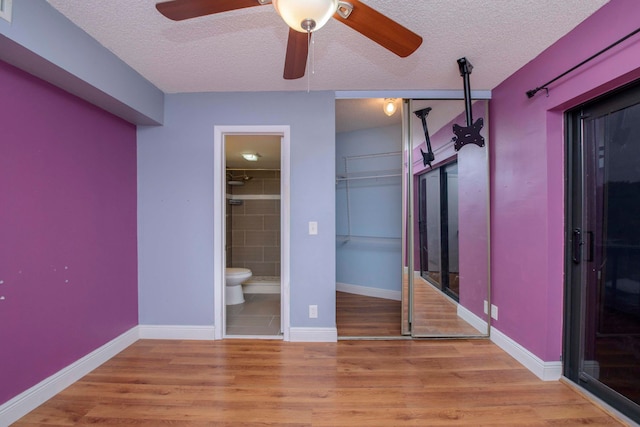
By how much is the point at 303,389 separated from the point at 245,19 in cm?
234

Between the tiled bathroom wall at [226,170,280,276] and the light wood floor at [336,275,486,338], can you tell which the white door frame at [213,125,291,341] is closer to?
the light wood floor at [336,275,486,338]

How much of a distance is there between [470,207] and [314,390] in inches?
82.1

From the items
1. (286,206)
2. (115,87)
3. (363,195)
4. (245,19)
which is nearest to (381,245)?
(363,195)

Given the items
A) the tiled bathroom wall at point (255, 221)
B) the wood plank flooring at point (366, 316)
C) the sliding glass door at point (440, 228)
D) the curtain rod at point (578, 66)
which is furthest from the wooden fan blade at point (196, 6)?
the tiled bathroom wall at point (255, 221)

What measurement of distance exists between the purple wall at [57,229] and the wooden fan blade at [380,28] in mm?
1916

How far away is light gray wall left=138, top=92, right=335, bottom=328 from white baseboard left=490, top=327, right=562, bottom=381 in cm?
146

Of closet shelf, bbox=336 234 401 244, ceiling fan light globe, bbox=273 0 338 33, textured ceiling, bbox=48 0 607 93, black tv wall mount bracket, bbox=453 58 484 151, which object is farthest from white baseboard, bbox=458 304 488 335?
ceiling fan light globe, bbox=273 0 338 33

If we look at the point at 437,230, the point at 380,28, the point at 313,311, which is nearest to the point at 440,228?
the point at 437,230

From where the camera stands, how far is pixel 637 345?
1.56 metres

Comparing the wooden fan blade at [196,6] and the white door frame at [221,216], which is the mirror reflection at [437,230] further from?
the wooden fan blade at [196,6]

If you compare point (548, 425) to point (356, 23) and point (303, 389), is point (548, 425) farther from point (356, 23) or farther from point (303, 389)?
point (356, 23)

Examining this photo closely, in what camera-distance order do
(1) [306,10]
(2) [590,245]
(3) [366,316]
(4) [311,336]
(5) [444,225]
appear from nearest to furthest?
1. (1) [306,10]
2. (2) [590,245]
3. (4) [311,336]
4. (5) [444,225]
5. (3) [366,316]

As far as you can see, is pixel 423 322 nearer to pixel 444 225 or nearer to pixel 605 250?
pixel 444 225

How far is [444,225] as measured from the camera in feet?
9.21
